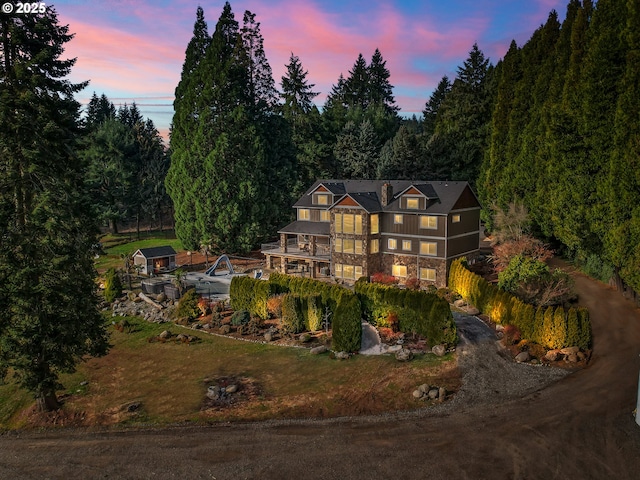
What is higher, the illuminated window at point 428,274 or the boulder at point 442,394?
the illuminated window at point 428,274

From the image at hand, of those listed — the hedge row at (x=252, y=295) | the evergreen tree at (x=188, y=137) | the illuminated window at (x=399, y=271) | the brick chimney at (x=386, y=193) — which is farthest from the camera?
the evergreen tree at (x=188, y=137)

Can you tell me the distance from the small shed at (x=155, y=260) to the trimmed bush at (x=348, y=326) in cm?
2745

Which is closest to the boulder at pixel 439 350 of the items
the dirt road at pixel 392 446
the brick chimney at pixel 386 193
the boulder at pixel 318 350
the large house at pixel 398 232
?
the dirt road at pixel 392 446

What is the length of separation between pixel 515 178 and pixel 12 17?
1581 inches

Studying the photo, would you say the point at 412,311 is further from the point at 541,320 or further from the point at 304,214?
the point at 304,214

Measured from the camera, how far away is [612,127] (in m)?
29.4

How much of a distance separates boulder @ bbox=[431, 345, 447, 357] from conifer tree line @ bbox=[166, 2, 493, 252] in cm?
3095

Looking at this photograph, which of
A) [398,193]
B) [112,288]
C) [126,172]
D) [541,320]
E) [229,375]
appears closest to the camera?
[229,375]

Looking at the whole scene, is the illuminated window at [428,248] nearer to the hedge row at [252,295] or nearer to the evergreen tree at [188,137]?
the hedge row at [252,295]

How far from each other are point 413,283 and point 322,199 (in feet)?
42.9

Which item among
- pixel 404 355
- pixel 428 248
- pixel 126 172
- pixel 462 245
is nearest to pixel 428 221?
pixel 428 248

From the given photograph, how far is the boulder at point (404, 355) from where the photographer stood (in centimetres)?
2464

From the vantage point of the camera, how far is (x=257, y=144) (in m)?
52.7

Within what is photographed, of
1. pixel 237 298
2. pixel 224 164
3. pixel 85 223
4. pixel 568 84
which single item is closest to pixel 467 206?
pixel 568 84
